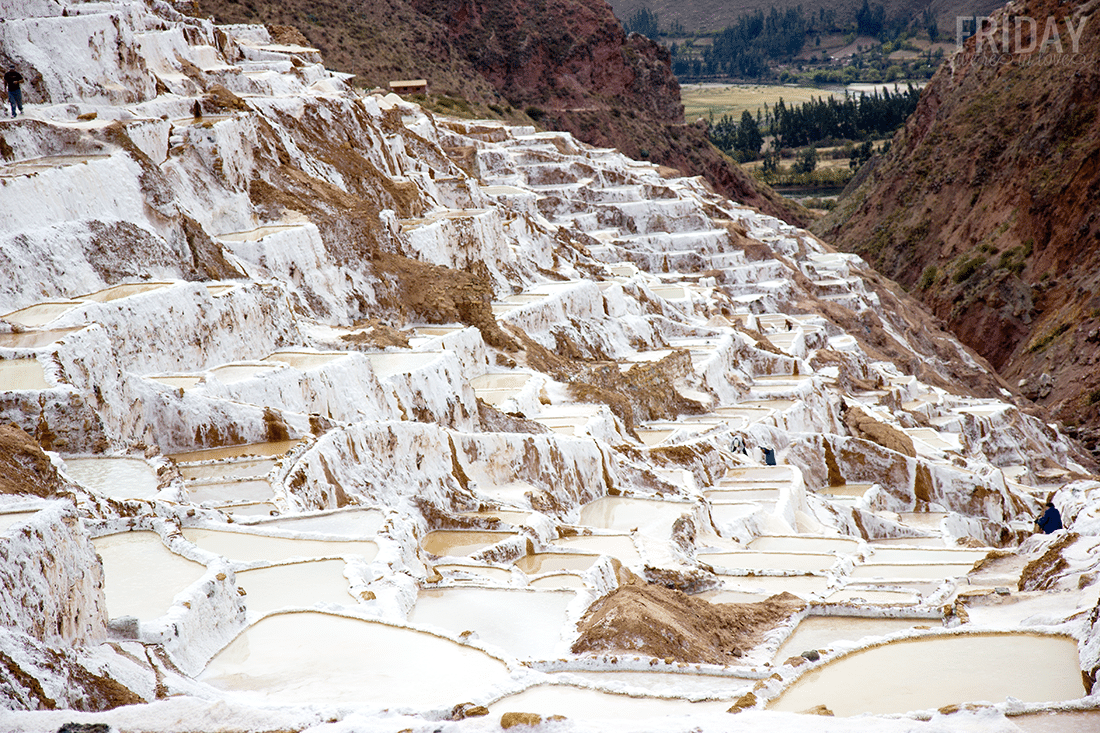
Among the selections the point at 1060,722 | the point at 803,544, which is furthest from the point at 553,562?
the point at 1060,722

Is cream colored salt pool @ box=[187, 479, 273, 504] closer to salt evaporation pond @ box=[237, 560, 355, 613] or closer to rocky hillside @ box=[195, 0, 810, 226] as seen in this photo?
salt evaporation pond @ box=[237, 560, 355, 613]

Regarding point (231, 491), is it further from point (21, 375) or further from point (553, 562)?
point (553, 562)

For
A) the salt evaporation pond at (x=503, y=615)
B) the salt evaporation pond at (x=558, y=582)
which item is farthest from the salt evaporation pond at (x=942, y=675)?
the salt evaporation pond at (x=558, y=582)

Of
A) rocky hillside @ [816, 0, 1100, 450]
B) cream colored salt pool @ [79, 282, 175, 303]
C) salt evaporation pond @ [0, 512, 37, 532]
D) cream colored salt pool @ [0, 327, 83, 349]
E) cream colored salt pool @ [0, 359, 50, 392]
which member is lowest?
rocky hillside @ [816, 0, 1100, 450]

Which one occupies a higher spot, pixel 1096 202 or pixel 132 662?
pixel 132 662

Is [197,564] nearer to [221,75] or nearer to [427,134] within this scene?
[221,75]

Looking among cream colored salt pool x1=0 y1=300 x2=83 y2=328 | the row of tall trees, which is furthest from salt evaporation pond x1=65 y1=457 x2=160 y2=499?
the row of tall trees

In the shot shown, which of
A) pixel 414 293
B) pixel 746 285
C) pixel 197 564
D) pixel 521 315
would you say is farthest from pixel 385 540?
pixel 746 285
